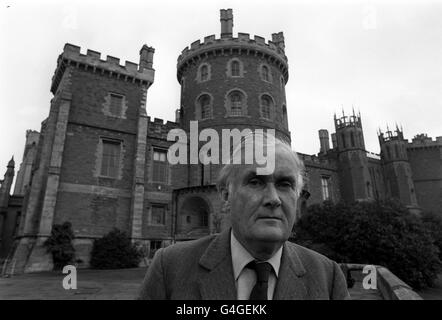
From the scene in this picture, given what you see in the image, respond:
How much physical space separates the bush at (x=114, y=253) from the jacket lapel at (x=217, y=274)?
17.4 meters

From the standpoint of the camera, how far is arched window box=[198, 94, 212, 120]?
967 inches

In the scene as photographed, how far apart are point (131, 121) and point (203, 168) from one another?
647cm

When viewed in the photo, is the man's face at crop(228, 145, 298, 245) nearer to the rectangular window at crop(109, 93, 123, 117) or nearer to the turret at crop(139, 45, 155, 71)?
the rectangular window at crop(109, 93, 123, 117)

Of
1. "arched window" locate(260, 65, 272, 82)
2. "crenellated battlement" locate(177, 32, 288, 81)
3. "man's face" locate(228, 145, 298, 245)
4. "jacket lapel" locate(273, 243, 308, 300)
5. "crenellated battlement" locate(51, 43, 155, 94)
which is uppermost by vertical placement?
"crenellated battlement" locate(177, 32, 288, 81)

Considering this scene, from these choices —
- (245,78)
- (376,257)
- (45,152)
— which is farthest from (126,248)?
(245,78)

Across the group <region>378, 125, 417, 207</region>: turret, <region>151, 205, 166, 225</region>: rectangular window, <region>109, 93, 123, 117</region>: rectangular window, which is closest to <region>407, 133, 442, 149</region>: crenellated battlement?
<region>378, 125, 417, 207</region>: turret

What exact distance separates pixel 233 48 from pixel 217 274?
82.8 feet

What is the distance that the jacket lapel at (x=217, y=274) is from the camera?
154 cm

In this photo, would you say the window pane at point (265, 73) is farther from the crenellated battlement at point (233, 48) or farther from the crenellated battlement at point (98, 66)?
the crenellated battlement at point (98, 66)

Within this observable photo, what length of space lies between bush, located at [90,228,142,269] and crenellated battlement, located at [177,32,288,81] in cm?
1633

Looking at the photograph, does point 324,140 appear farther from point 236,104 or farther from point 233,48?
point 233,48

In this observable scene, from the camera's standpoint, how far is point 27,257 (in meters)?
15.9
